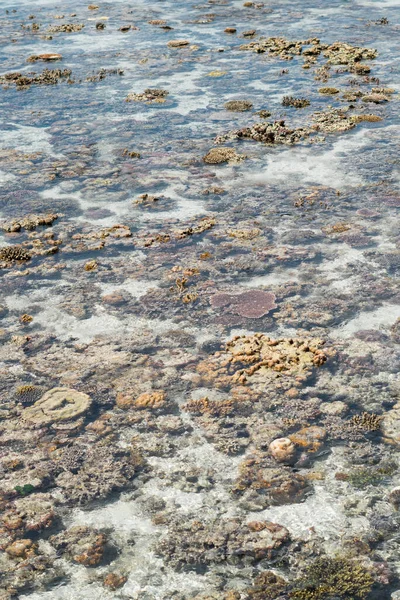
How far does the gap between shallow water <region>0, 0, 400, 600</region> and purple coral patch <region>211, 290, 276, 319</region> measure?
3cm

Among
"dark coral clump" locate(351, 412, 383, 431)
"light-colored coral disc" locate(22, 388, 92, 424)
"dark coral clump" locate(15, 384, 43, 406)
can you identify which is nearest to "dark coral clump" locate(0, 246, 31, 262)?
"dark coral clump" locate(15, 384, 43, 406)

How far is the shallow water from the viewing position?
612 centimetres

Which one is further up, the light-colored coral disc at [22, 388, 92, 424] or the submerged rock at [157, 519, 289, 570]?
the light-colored coral disc at [22, 388, 92, 424]

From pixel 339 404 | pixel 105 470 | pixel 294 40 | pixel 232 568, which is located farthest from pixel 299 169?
pixel 294 40

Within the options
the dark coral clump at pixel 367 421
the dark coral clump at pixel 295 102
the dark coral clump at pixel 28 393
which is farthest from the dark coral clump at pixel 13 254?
the dark coral clump at pixel 295 102

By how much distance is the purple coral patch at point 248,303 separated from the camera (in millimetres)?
9547

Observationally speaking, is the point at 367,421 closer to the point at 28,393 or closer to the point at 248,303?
the point at 248,303

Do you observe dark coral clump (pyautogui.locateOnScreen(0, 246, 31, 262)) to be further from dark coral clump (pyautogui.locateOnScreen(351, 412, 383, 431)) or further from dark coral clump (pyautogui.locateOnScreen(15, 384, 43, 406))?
dark coral clump (pyautogui.locateOnScreen(351, 412, 383, 431))

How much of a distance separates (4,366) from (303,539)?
4.66 metres

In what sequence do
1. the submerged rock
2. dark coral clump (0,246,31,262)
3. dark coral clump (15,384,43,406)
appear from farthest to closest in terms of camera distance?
dark coral clump (0,246,31,262) < dark coral clump (15,384,43,406) < the submerged rock

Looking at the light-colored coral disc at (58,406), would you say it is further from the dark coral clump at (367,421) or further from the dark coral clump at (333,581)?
the dark coral clump at (333,581)

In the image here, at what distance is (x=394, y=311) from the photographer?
9.42m

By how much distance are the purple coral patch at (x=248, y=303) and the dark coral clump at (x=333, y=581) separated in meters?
4.20

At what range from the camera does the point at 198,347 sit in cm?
896
